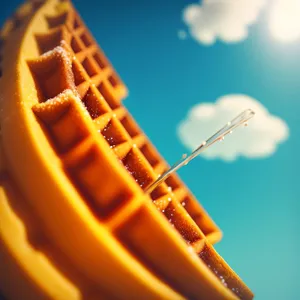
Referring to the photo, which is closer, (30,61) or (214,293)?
(214,293)

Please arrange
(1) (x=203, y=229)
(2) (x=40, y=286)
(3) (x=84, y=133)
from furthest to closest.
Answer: (1) (x=203, y=229), (3) (x=84, y=133), (2) (x=40, y=286)

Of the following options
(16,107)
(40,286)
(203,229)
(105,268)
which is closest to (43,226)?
(40,286)

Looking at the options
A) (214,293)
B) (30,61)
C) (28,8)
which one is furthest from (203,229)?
(28,8)

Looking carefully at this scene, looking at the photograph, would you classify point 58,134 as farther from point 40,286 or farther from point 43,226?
point 40,286

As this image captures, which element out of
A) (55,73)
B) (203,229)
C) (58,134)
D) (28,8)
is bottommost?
(203,229)

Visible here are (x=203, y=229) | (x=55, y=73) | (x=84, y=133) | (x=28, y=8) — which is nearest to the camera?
(x=84, y=133)

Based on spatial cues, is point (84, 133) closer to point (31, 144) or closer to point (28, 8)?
point (31, 144)

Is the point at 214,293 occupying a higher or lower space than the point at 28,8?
lower
